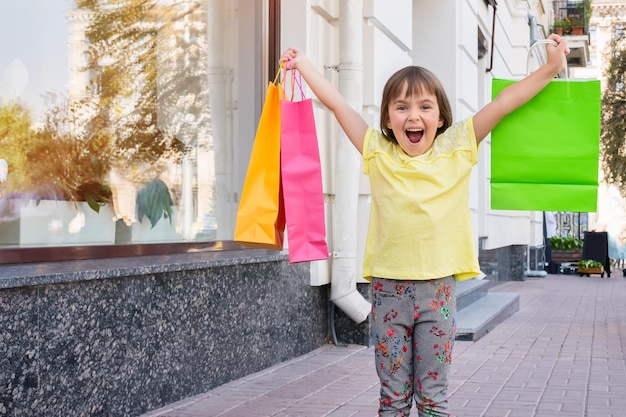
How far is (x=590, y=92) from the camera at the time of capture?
12.0ft

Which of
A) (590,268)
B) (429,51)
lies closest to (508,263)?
(590,268)

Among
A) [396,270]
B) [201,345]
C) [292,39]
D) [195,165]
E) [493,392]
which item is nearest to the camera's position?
[396,270]

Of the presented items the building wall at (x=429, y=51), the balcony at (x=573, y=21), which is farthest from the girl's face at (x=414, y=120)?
the balcony at (x=573, y=21)

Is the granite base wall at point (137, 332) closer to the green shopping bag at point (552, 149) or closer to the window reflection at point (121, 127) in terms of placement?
the window reflection at point (121, 127)

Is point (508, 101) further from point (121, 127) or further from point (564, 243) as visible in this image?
point (564, 243)

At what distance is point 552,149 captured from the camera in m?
3.70

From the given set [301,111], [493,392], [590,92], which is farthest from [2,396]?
[493,392]

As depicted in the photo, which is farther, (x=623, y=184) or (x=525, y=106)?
(x=623, y=184)

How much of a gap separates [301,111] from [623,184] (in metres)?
24.3

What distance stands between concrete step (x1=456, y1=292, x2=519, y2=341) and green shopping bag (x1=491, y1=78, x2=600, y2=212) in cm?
419

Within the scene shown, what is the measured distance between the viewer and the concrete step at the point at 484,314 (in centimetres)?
789

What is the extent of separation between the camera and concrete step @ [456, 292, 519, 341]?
7891 mm

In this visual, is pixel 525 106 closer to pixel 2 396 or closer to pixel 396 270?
pixel 396 270

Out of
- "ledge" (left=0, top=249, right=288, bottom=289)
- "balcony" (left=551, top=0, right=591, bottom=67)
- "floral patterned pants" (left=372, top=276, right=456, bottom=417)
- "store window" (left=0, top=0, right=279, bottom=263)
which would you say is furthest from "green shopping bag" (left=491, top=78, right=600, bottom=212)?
"balcony" (left=551, top=0, right=591, bottom=67)
